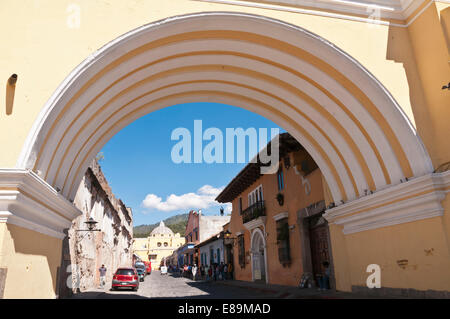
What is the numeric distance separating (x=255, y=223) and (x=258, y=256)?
200 cm

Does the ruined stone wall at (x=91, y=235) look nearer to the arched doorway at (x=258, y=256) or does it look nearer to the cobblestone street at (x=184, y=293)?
the cobblestone street at (x=184, y=293)

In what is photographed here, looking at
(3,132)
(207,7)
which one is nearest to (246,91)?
(207,7)

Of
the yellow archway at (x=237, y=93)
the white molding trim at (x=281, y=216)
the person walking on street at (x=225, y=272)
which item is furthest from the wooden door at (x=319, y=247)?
the person walking on street at (x=225, y=272)

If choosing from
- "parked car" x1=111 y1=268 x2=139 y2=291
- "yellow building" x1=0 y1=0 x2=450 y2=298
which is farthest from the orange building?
"parked car" x1=111 y1=268 x2=139 y2=291

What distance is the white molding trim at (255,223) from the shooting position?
17859 millimetres

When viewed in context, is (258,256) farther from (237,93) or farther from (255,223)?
(237,93)

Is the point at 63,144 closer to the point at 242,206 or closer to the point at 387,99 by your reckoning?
the point at 387,99

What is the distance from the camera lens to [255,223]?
18.8m

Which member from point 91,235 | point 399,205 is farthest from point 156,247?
point 399,205

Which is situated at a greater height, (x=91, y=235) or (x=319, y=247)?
(x=91, y=235)

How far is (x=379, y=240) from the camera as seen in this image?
273 inches

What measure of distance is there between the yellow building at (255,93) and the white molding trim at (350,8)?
23 millimetres

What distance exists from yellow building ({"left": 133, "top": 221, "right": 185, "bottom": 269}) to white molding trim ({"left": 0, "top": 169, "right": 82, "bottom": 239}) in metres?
68.3

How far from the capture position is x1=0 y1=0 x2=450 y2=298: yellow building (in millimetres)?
4875
